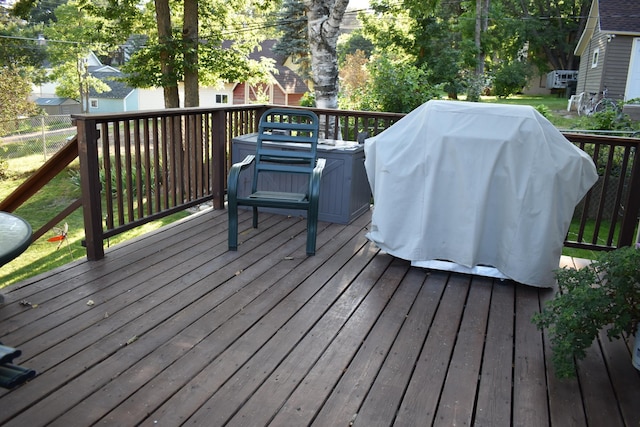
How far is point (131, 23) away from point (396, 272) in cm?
908

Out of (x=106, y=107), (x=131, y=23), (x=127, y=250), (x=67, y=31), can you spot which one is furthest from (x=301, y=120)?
(x=106, y=107)

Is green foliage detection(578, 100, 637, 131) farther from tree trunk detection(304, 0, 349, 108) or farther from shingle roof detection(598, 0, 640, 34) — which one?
shingle roof detection(598, 0, 640, 34)

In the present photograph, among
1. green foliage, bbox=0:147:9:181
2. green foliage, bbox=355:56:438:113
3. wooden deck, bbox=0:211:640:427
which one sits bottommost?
green foliage, bbox=0:147:9:181

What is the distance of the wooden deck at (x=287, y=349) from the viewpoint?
202 cm

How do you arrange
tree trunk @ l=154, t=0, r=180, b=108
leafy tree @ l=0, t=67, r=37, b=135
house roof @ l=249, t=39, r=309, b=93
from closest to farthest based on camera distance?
tree trunk @ l=154, t=0, r=180, b=108, leafy tree @ l=0, t=67, r=37, b=135, house roof @ l=249, t=39, r=309, b=93

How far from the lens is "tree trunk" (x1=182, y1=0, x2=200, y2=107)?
373 inches

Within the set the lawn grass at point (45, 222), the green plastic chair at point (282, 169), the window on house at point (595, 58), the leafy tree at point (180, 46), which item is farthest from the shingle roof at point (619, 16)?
the green plastic chair at point (282, 169)

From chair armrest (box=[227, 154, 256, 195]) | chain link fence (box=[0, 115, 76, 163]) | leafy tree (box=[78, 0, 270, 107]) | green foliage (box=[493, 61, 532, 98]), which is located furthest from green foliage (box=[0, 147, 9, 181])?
green foliage (box=[493, 61, 532, 98])

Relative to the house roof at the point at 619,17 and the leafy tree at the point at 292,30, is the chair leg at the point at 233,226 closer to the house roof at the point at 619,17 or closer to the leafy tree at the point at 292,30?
the house roof at the point at 619,17

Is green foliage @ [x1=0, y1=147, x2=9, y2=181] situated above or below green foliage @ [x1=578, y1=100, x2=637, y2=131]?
below

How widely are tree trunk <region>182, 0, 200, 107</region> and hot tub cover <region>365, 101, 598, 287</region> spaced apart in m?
6.95

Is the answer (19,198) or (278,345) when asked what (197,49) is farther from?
(278,345)

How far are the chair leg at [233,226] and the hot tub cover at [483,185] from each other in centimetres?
98

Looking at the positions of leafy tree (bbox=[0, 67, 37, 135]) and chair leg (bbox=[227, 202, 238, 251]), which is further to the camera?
leafy tree (bbox=[0, 67, 37, 135])
